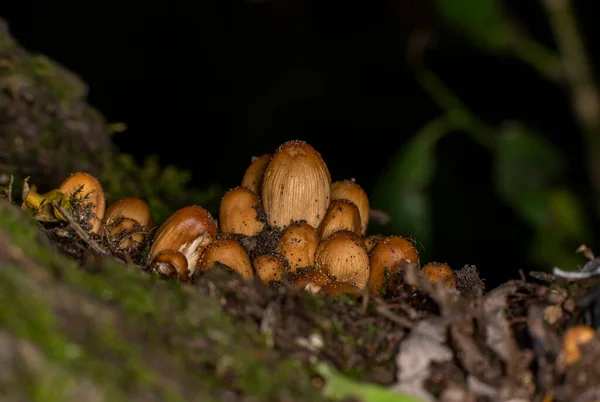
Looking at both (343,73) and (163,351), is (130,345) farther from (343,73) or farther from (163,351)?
(343,73)

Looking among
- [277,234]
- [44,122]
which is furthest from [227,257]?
[44,122]

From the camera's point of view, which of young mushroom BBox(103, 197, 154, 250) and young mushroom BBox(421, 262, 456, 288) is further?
young mushroom BBox(103, 197, 154, 250)

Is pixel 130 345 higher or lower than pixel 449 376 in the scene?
lower

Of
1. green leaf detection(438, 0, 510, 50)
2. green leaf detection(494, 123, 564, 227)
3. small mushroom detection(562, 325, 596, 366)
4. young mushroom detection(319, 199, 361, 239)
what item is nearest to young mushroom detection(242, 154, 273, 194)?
young mushroom detection(319, 199, 361, 239)

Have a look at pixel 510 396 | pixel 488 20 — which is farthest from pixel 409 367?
pixel 488 20

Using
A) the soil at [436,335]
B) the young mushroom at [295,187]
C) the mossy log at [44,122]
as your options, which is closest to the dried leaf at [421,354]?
the soil at [436,335]

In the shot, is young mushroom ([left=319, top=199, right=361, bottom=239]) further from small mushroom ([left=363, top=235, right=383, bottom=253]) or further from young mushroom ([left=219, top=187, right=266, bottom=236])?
young mushroom ([left=219, top=187, right=266, bottom=236])
